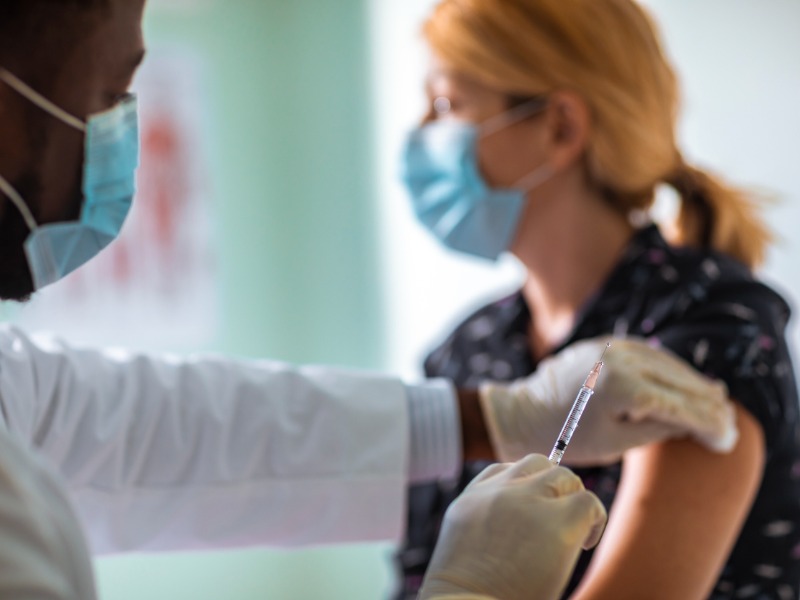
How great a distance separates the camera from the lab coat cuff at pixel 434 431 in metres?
1.30

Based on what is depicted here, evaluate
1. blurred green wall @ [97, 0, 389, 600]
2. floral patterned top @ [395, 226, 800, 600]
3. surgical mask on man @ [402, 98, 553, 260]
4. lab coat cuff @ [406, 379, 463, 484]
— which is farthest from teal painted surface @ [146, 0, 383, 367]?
lab coat cuff @ [406, 379, 463, 484]

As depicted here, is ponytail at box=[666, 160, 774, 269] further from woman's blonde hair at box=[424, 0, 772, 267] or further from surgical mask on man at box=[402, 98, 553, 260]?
surgical mask on man at box=[402, 98, 553, 260]

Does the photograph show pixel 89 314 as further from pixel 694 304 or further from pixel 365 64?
pixel 694 304

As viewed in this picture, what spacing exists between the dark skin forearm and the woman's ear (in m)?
0.54

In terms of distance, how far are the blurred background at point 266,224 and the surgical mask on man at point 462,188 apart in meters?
1.32

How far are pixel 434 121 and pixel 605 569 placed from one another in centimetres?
95

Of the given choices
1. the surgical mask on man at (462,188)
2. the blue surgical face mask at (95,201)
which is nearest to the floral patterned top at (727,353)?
the surgical mask on man at (462,188)

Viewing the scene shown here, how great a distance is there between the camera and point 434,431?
51.7 inches

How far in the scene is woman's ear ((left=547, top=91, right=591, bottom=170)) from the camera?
5.31 ft

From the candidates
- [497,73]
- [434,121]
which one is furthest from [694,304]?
[434,121]

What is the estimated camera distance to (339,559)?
11.5ft

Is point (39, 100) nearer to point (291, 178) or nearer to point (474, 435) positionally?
point (474, 435)

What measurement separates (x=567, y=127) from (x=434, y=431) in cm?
61

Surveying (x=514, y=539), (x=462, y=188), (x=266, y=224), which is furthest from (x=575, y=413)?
(x=266, y=224)
